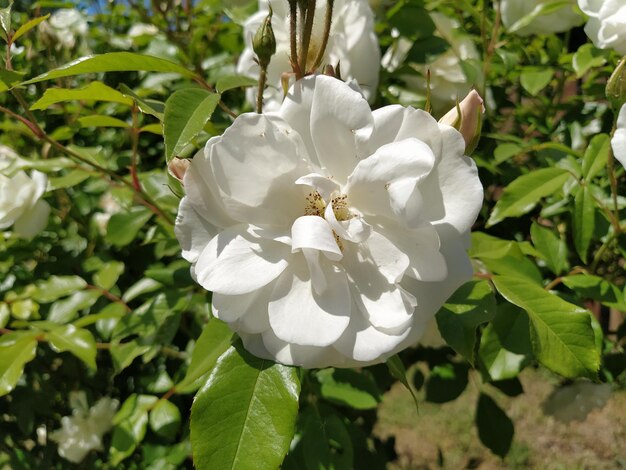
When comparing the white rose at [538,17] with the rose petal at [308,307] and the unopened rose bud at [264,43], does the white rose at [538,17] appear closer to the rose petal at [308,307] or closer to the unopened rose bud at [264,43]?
the unopened rose bud at [264,43]

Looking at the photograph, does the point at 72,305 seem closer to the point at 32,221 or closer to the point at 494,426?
the point at 32,221

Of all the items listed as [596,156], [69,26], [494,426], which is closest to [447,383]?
[494,426]

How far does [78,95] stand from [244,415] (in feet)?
1.39

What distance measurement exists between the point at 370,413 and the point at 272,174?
4.49 ft

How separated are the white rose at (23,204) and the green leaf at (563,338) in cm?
102

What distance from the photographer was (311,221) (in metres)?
0.58

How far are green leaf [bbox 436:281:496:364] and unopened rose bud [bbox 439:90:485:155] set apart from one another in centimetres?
21

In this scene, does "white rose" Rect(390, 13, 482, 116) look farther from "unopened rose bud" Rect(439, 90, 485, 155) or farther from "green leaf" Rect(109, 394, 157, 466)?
"green leaf" Rect(109, 394, 157, 466)

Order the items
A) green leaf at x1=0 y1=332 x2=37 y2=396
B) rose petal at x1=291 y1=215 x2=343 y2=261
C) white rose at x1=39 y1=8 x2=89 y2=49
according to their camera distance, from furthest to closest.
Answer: white rose at x1=39 y1=8 x2=89 y2=49
green leaf at x1=0 y1=332 x2=37 y2=396
rose petal at x1=291 y1=215 x2=343 y2=261

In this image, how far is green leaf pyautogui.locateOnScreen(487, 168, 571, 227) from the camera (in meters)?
0.95

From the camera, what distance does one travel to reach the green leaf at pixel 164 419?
110 centimetres

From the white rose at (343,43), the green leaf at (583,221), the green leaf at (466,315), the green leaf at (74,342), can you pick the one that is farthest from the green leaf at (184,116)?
the green leaf at (583,221)

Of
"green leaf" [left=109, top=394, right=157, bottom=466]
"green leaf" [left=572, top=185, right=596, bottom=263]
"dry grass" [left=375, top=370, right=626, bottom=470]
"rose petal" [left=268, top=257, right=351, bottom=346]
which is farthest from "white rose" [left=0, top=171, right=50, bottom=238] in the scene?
"dry grass" [left=375, top=370, right=626, bottom=470]

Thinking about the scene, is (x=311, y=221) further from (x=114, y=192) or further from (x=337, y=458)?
(x=114, y=192)
